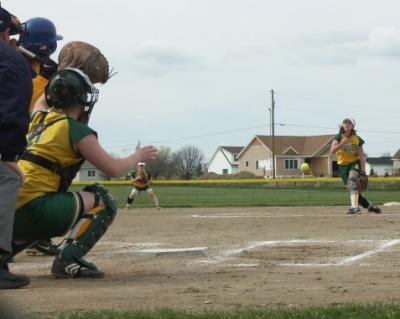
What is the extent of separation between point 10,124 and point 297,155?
8988 cm

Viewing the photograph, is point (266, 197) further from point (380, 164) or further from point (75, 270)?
point (380, 164)

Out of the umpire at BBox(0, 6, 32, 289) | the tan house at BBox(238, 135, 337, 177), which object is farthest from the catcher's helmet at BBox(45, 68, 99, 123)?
the tan house at BBox(238, 135, 337, 177)

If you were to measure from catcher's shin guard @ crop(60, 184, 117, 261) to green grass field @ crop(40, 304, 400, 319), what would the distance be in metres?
1.57

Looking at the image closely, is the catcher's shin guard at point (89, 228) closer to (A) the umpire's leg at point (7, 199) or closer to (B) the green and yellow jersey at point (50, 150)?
(B) the green and yellow jersey at point (50, 150)

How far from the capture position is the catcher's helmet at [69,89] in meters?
5.00

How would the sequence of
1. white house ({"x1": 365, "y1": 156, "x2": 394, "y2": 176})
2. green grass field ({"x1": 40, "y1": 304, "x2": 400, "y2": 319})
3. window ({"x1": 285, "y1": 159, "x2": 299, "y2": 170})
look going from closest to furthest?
green grass field ({"x1": 40, "y1": 304, "x2": 400, "y2": 319})
window ({"x1": 285, "y1": 159, "x2": 299, "y2": 170})
white house ({"x1": 365, "y1": 156, "x2": 394, "y2": 176})

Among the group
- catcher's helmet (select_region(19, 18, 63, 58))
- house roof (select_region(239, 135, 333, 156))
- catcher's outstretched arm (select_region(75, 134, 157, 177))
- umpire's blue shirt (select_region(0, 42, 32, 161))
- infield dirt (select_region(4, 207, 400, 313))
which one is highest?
house roof (select_region(239, 135, 333, 156))

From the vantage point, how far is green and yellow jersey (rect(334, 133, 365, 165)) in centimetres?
1367

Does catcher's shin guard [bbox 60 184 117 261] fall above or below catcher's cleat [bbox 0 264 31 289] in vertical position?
above

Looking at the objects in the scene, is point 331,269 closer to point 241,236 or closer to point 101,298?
point 101,298

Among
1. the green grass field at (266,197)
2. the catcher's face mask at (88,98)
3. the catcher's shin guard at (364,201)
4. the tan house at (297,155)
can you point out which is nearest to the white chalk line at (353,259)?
the catcher's face mask at (88,98)

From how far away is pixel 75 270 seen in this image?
5.32 m

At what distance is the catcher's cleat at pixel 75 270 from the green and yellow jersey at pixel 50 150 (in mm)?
644

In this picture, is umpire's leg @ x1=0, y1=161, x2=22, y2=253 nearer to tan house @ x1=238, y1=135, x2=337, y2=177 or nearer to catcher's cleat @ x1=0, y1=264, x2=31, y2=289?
catcher's cleat @ x1=0, y1=264, x2=31, y2=289
